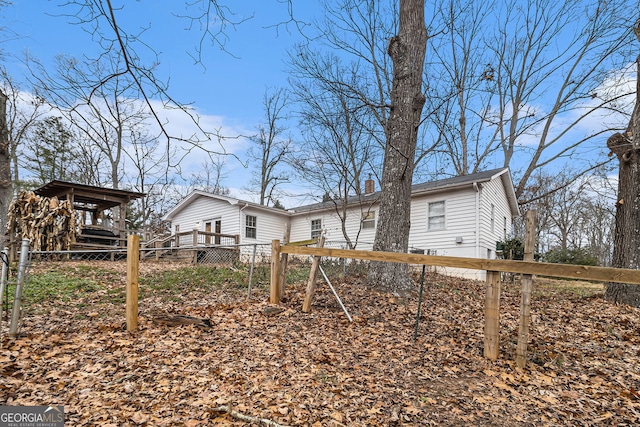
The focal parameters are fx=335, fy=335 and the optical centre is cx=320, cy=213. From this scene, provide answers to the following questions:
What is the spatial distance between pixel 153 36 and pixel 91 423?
276 centimetres

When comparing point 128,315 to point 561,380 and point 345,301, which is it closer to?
point 345,301

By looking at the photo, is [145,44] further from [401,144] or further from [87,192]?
[87,192]

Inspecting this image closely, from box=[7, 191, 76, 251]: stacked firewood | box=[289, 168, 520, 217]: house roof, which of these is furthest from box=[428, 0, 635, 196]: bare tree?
box=[7, 191, 76, 251]: stacked firewood

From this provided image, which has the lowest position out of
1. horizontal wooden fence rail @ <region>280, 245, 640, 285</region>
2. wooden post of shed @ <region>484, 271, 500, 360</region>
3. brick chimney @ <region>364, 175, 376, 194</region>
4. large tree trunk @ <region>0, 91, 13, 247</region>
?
wooden post of shed @ <region>484, 271, 500, 360</region>

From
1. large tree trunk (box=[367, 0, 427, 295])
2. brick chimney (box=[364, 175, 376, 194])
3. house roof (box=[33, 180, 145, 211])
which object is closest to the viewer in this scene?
large tree trunk (box=[367, 0, 427, 295])

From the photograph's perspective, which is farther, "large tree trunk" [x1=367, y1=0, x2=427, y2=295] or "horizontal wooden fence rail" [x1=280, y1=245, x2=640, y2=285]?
"large tree trunk" [x1=367, y1=0, x2=427, y2=295]

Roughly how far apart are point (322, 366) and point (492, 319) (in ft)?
6.44

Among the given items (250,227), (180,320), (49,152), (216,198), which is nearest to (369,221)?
(250,227)

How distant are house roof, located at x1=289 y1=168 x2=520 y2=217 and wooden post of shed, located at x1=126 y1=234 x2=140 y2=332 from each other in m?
9.27

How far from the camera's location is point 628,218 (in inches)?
245

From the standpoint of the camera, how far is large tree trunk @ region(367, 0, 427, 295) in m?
6.30

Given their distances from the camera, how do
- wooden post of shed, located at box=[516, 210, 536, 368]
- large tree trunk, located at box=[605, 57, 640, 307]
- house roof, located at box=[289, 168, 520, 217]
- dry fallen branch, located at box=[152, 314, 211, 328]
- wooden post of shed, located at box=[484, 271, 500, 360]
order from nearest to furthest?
wooden post of shed, located at box=[516, 210, 536, 368] → wooden post of shed, located at box=[484, 271, 500, 360] → dry fallen branch, located at box=[152, 314, 211, 328] → large tree trunk, located at box=[605, 57, 640, 307] → house roof, located at box=[289, 168, 520, 217]

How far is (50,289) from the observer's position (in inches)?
252

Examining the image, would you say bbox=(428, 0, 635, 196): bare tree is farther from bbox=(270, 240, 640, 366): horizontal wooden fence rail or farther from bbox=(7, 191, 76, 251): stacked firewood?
bbox=(7, 191, 76, 251): stacked firewood
